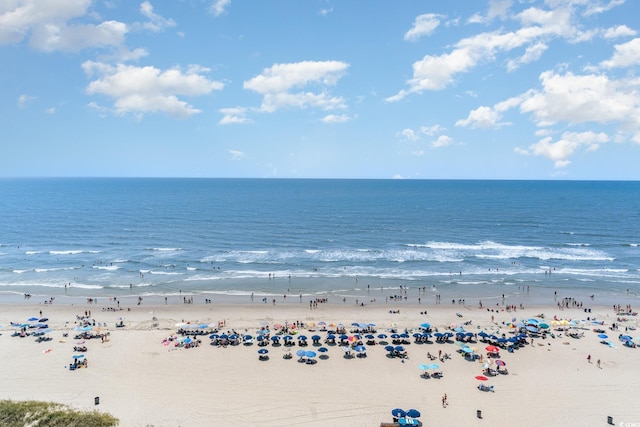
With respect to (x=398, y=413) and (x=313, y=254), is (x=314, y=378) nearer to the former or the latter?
(x=398, y=413)

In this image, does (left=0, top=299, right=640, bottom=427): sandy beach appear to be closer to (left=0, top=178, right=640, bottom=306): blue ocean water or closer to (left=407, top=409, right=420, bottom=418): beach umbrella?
(left=407, top=409, right=420, bottom=418): beach umbrella

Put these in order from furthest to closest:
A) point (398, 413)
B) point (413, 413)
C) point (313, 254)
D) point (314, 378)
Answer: point (313, 254)
point (314, 378)
point (398, 413)
point (413, 413)

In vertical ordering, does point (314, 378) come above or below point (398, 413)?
below

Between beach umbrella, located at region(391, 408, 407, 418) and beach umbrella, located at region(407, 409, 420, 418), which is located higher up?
beach umbrella, located at region(407, 409, 420, 418)

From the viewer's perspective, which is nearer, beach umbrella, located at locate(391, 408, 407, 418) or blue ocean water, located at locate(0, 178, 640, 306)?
beach umbrella, located at locate(391, 408, 407, 418)

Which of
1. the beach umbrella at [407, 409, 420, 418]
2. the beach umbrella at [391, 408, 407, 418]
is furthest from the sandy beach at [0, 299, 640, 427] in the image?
the beach umbrella at [407, 409, 420, 418]

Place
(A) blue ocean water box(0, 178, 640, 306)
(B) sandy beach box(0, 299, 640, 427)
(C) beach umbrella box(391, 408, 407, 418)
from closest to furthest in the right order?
(C) beach umbrella box(391, 408, 407, 418)
(B) sandy beach box(0, 299, 640, 427)
(A) blue ocean water box(0, 178, 640, 306)

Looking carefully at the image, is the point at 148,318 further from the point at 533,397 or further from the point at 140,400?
the point at 533,397

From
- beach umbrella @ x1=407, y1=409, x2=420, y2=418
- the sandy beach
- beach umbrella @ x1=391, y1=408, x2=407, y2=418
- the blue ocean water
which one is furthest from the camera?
the blue ocean water

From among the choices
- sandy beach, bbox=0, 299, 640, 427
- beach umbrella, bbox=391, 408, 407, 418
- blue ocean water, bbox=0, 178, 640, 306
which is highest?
blue ocean water, bbox=0, 178, 640, 306

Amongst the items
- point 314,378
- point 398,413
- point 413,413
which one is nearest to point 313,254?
point 314,378
